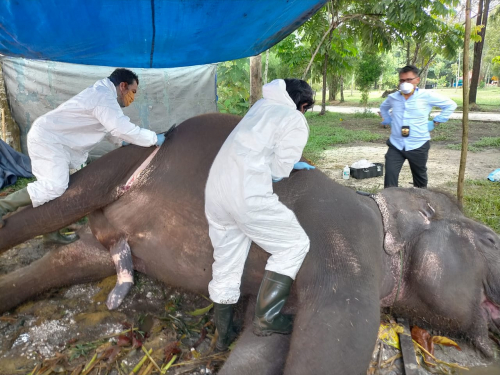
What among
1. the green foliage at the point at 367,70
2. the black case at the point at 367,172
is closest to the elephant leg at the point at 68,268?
the black case at the point at 367,172

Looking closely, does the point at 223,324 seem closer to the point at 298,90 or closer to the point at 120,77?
the point at 298,90

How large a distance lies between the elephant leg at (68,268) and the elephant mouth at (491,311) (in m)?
2.81

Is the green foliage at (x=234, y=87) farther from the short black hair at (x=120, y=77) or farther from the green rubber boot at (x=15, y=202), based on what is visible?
the green rubber boot at (x=15, y=202)

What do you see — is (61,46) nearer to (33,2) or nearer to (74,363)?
(33,2)

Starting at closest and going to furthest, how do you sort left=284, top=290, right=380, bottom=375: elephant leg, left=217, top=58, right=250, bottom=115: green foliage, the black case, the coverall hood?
left=284, top=290, right=380, bottom=375: elephant leg < the coverall hood < the black case < left=217, top=58, right=250, bottom=115: green foliage

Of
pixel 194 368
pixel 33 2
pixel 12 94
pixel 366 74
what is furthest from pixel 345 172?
pixel 366 74

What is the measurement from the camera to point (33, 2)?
6.57 feet

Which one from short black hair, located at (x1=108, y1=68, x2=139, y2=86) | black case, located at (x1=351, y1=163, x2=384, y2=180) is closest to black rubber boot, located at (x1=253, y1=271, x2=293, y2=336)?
short black hair, located at (x1=108, y1=68, x2=139, y2=86)

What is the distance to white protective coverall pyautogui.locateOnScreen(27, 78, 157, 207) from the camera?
9.44 ft

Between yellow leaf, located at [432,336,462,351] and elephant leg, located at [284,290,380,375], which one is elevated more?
elephant leg, located at [284,290,380,375]

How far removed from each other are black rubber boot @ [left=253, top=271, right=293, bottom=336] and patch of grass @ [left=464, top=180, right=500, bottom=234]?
9.22 feet

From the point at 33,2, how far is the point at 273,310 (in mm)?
2074

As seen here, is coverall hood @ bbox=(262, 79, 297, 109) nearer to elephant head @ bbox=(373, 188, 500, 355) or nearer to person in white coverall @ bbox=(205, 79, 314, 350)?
person in white coverall @ bbox=(205, 79, 314, 350)

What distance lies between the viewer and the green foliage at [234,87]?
10.1m
